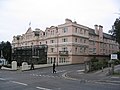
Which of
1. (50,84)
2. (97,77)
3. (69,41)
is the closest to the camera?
(50,84)

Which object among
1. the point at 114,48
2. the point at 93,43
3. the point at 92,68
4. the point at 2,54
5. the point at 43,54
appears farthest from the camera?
the point at 114,48

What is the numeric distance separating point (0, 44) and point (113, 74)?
2376 inches

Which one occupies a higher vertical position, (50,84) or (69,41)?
(69,41)

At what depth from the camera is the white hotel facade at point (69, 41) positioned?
59031mm

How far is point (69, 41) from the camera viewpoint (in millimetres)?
59062

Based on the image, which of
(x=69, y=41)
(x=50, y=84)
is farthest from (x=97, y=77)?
(x=69, y=41)

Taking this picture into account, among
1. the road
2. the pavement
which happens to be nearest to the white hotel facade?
the pavement

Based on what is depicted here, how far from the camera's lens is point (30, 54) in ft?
224

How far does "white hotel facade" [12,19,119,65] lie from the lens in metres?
59.0

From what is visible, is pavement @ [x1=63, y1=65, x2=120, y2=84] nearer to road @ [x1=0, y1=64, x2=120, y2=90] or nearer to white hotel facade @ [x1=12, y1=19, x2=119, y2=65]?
road @ [x1=0, y1=64, x2=120, y2=90]

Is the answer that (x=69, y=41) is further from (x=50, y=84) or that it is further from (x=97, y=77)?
(x=50, y=84)

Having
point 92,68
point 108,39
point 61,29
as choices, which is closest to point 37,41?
point 61,29

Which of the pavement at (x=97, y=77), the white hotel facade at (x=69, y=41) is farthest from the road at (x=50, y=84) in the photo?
the white hotel facade at (x=69, y=41)

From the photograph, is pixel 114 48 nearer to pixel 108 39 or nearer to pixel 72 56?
pixel 108 39
